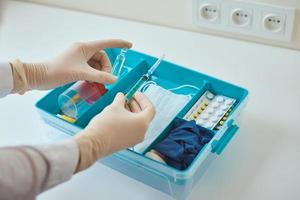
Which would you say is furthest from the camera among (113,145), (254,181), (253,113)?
(253,113)

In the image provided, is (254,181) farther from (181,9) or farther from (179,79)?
(181,9)

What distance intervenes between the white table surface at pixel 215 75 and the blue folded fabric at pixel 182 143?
7 cm

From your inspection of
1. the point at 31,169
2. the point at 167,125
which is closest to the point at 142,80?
the point at 167,125

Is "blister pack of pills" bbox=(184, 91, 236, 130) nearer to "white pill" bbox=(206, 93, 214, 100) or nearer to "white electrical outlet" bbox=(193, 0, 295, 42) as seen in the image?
"white pill" bbox=(206, 93, 214, 100)

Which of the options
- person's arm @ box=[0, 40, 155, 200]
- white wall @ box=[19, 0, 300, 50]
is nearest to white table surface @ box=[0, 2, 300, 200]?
white wall @ box=[19, 0, 300, 50]

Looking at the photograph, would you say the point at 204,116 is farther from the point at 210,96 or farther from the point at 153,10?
the point at 153,10

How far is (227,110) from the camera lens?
97 cm

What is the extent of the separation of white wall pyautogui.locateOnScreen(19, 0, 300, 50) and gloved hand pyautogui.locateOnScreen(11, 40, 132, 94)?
0.93 ft

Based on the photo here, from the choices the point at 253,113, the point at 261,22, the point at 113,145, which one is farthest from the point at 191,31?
the point at 113,145

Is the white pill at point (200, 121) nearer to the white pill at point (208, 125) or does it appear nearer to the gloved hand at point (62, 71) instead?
the white pill at point (208, 125)

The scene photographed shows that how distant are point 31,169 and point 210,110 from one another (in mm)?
424

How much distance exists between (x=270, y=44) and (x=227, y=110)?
28 centimetres

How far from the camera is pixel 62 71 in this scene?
0.95 m

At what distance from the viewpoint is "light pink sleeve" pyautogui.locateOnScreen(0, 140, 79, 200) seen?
65 cm
